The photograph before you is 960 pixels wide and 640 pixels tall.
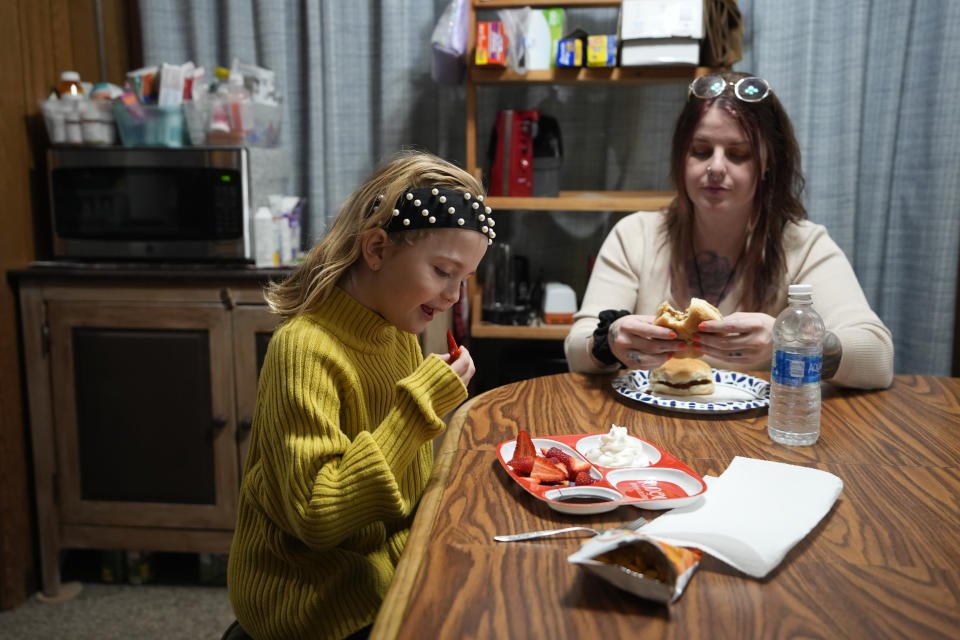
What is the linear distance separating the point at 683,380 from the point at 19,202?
196 cm

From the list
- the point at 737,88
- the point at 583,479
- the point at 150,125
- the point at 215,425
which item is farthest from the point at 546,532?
the point at 150,125

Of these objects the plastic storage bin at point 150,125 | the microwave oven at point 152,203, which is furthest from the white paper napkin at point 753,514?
the plastic storage bin at point 150,125

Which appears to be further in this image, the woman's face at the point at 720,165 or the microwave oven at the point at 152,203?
the microwave oven at the point at 152,203

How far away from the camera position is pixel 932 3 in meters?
2.38

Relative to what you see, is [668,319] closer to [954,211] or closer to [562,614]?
[562,614]

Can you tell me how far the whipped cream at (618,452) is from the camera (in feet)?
3.28

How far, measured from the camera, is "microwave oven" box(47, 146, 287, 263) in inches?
88.0

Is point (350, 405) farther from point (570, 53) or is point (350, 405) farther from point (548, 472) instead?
point (570, 53)

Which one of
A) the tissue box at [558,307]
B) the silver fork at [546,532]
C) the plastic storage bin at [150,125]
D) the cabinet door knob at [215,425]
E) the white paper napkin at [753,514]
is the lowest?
the cabinet door knob at [215,425]

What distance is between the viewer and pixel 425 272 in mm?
1022

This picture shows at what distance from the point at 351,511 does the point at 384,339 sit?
30 centimetres

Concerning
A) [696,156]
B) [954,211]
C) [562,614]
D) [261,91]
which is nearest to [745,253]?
[696,156]

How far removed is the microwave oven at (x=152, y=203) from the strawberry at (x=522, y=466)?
1552 mm

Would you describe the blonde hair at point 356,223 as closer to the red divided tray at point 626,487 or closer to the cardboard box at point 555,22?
the red divided tray at point 626,487
